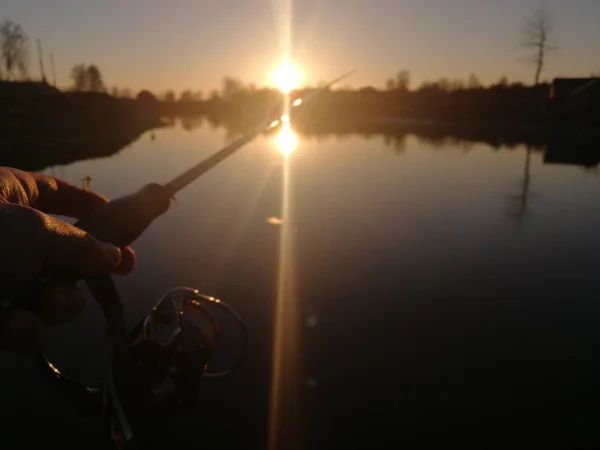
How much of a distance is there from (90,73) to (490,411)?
109915 millimetres

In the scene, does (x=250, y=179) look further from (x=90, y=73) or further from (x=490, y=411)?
(x=90, y=73)

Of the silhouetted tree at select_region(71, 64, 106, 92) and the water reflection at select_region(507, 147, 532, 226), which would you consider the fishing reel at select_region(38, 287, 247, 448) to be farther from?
the silhouetted tree at select_region(71, 64, 106, 92)

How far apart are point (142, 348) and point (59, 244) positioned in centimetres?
101

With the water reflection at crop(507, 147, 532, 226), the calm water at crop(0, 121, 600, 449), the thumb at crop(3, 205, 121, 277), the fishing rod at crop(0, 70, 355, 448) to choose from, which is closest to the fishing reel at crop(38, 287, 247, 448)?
the fishing rod at crop(0, 70, 355, 448)

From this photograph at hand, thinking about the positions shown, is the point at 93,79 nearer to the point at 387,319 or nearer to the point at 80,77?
the point at 80,77

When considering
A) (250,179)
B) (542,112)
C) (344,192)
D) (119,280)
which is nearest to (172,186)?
(119,280)

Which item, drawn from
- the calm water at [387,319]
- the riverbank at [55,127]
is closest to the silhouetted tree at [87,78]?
the riverbank at [55,127]

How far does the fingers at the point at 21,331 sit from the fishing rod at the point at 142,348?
6.2 inches

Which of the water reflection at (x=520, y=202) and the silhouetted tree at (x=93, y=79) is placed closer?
the water reflection at (x=520, y=202)

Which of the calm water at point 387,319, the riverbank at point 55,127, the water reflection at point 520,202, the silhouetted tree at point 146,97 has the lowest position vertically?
the calm water at point 387,319

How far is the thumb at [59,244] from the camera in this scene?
4.71 ft

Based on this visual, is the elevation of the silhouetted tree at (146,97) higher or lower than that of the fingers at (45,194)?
higher

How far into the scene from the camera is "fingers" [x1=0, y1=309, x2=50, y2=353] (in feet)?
4.91

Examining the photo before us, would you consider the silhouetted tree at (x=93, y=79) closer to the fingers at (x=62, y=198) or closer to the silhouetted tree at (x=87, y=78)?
the silhouetted tree at (x=87, y=78)
